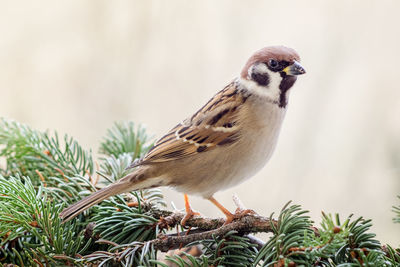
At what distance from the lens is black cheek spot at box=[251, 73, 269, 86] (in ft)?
6.45

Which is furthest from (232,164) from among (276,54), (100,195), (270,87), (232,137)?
(100,195)

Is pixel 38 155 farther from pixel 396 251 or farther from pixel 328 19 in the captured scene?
pixel 328 19

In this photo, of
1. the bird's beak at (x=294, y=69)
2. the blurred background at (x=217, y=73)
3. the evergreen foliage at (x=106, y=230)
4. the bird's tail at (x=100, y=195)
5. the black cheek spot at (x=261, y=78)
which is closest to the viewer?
the evergreen foliage at (x=106, y=230)

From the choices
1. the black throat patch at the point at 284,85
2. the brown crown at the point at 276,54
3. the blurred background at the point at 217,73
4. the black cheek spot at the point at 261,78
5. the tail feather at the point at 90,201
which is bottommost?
the tail feather at the point at 90,201

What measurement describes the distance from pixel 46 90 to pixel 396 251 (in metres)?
3.22

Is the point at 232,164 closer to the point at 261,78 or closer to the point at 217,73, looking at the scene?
the point at 261,78

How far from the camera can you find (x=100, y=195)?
1.50 metres

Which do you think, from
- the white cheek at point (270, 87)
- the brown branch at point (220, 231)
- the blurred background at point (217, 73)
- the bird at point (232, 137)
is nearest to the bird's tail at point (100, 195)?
the bird at point (232, 137)

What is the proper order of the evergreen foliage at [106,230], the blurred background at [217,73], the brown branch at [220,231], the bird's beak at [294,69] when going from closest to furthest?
the evergreen foliage at [106,230], the brown branch at [220,231], the bird's beak at [294,69], the blurred background at [217,73]

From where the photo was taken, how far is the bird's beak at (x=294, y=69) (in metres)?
1.85

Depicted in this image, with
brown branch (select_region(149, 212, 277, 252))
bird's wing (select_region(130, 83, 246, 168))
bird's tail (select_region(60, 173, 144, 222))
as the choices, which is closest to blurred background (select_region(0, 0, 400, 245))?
bird's wing (select_region(130, 83, 246, 168))

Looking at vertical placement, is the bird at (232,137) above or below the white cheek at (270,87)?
below

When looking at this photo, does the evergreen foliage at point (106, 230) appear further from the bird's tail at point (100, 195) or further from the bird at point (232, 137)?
the bird at point (232, 137)

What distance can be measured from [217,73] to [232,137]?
1.74 m
